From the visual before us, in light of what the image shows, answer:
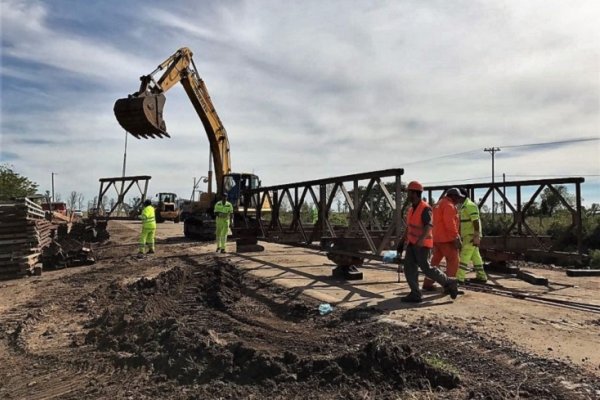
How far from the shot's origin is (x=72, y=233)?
20.2 meters

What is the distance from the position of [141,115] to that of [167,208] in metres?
27.2

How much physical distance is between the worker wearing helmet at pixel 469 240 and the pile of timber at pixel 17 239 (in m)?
10.7

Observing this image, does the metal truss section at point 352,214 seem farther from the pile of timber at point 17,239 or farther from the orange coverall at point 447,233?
the pile of timber at point 17,239

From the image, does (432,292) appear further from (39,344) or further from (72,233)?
(72,233)

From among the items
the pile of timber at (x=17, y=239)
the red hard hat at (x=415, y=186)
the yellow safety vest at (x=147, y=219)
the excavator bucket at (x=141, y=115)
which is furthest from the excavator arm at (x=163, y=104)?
the red hard hat at (x=415, y=186)

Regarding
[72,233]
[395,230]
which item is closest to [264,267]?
[395,230]

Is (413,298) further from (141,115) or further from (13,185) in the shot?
(13,185)

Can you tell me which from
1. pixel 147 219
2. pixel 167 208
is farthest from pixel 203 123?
pixel 167 208

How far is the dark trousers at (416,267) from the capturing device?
7.13 m

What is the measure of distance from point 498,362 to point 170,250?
1416cm

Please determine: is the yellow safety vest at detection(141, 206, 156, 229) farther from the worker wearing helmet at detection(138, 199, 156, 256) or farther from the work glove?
the work glove

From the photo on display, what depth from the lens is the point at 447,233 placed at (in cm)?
796

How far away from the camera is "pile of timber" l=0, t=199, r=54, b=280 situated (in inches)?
483

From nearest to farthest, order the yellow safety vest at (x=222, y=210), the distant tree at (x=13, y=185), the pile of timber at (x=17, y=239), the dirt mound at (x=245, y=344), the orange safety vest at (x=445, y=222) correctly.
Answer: the dirt mound at (x=245, y=344) < the orange safety vest at (x=445, y=222) < the pile of timber at (x=17, y=239) < the yellow safety vest at (x=222, y=210) < the distant tree at (x=13, y=185)
